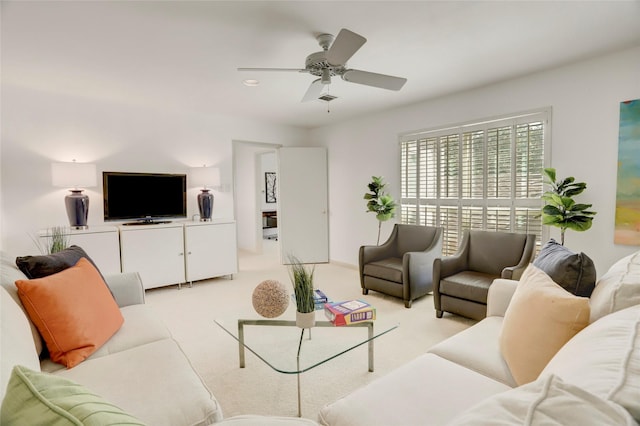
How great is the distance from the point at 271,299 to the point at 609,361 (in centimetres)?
169

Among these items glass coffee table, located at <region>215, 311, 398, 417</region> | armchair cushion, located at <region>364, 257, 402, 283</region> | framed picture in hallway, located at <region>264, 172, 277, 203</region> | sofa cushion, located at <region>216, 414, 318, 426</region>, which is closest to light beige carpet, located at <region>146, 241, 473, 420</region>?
glass coffee table, located at <region>215, 311, 398, 417</region>

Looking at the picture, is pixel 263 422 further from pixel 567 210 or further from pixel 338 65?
pixel 567 210

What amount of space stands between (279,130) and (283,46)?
3160 millimetres

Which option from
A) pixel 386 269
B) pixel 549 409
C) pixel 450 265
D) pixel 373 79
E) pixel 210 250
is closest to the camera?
pixel 549 409

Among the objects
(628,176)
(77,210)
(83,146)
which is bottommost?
(77,210)

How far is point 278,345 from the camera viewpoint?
6.28 feet

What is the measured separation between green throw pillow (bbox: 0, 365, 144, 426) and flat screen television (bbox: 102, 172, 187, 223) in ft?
13.8

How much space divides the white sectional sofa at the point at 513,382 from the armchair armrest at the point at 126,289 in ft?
5.74

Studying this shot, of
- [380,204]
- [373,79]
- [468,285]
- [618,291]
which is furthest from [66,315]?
[380,204]

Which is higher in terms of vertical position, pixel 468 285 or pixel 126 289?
pixel 126 289

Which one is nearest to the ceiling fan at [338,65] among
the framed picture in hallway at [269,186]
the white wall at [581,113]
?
the white wall at [581,113]

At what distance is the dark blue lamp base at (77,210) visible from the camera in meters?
3.81

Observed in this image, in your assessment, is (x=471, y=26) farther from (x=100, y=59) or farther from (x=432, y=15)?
(x=100, y=59)

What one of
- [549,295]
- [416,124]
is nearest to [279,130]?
[416,124]
